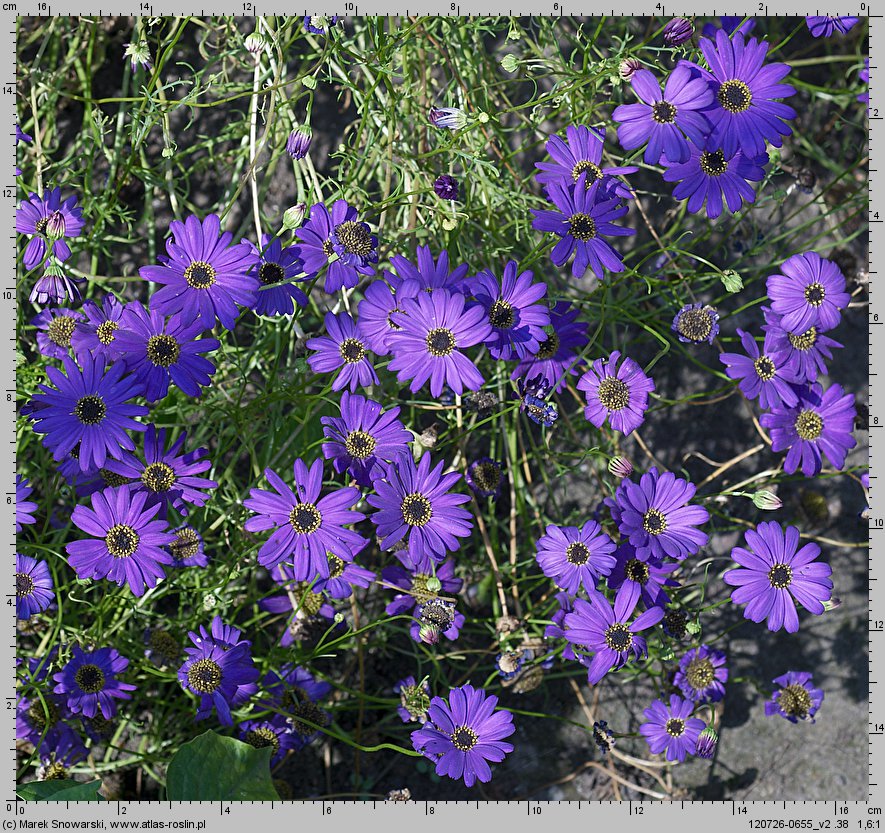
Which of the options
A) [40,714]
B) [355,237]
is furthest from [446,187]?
[40,714]

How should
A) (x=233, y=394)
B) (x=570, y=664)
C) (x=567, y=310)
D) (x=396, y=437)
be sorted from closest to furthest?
(x=396, y=437), (x=567, y=310), (x=233, y=394), (x=570, y=664)

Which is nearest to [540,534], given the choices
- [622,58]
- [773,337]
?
[773,337]

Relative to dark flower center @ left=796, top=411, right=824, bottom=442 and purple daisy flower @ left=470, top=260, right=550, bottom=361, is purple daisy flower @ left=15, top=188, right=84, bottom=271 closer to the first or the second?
purple daisy flower @ left=470, top=260, right=550, bottom=361

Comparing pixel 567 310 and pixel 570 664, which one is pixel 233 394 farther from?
pixel 570 664

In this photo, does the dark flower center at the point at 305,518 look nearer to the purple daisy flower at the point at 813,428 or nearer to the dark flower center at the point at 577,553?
the dark flower center at the point at 577,553

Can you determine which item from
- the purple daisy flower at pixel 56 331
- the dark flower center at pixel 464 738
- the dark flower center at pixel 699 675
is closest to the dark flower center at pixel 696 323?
the dark flower center at pixel 699 675
